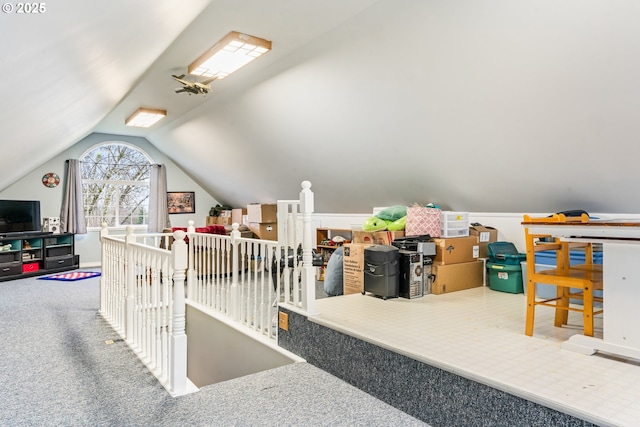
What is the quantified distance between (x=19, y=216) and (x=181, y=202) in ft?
10.3

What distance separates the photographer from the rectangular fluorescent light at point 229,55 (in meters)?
3.78

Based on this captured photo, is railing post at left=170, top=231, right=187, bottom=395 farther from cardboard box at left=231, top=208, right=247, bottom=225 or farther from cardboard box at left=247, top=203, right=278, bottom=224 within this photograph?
cardboard box at left=231, top=208, right=247, bottom=225

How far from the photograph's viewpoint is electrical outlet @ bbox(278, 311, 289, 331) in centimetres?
325

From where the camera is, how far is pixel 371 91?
4184 mm

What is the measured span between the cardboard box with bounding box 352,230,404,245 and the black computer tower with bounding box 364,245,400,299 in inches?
23.2

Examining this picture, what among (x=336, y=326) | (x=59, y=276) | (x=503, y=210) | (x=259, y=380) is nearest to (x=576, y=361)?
(x=336, y=326)

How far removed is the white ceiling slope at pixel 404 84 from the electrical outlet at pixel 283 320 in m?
2.26

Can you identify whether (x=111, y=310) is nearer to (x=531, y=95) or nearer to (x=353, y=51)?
(x=353, y=51)

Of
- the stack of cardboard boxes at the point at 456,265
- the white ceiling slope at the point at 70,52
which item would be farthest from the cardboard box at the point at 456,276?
the white ceiling slope at the point at 70,52

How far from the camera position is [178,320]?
253 cm

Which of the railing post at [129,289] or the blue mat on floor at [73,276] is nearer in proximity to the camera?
the railing post at [129,289]

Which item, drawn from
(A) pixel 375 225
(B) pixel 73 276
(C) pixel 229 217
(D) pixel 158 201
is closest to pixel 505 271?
(A) pixel 375 225

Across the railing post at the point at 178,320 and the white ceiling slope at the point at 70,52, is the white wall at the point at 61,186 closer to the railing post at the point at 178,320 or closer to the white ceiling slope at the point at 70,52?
the white ceiling slope at the point at 70,52

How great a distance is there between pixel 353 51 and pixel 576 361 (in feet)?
10.1
